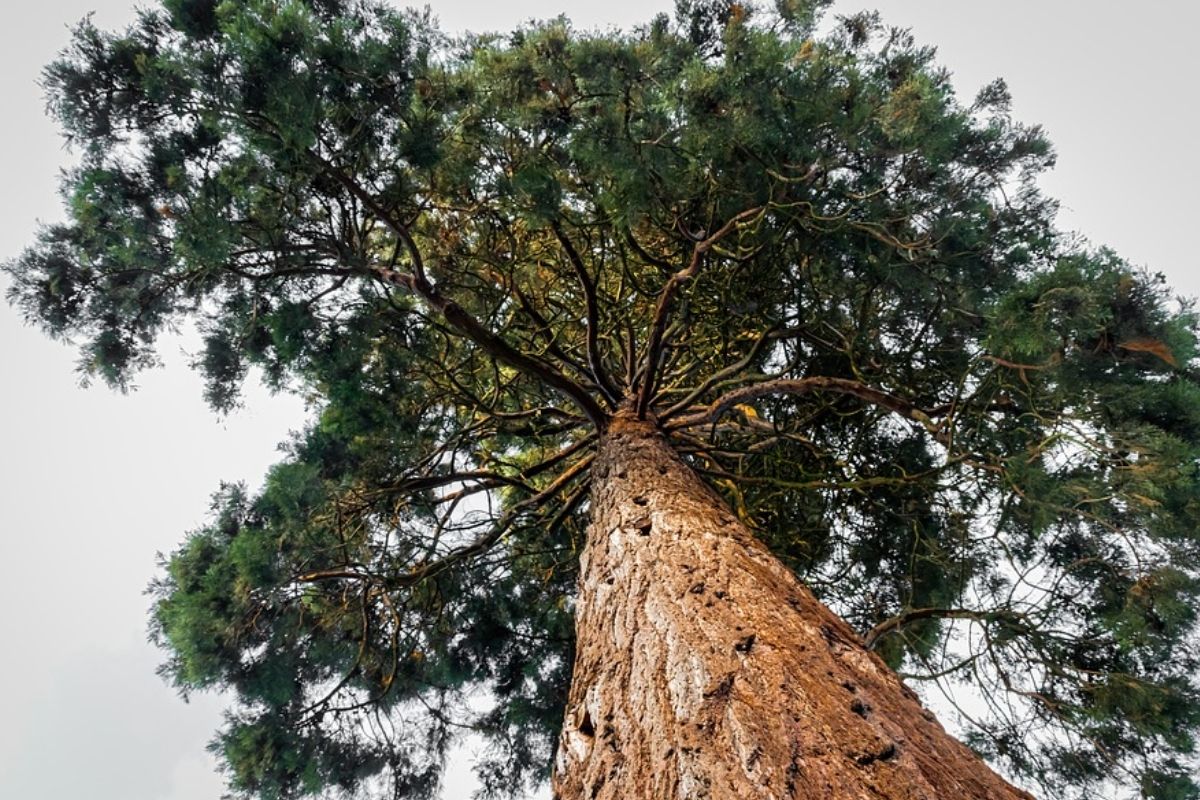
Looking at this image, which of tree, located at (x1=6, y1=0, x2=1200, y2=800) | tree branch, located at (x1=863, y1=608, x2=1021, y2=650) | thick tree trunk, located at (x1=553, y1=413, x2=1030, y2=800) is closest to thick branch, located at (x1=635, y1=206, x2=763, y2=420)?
tree, located at (x1=6, y1=0, x2=1200, y2=800)

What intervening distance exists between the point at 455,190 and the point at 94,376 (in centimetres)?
224

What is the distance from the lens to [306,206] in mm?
3451

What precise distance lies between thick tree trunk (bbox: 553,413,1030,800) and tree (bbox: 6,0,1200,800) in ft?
0.06

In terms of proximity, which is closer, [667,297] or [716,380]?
[667,297]

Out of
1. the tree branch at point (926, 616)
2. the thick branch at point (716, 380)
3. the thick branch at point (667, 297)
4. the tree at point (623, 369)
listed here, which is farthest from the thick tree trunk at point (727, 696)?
the thick branch at point (716, 380)

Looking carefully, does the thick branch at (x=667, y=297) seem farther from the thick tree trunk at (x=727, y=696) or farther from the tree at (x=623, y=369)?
the thick tree trunk at (x=727, y=696)

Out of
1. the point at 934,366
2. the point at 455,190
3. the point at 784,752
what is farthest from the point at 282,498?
the point at 934,366

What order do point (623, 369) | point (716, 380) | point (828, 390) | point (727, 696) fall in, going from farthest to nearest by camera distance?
point (623, 369) < point (716, 380) < point (828, 390) < point (727, 696)

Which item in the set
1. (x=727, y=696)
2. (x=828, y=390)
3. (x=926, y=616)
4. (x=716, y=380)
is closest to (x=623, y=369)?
(x=716, y=380)

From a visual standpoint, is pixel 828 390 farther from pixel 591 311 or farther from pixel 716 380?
pixel 591 311

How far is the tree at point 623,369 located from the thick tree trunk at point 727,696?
2 centimetres

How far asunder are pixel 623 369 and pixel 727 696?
357cm

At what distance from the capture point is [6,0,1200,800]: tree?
2539mm

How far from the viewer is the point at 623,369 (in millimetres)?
4754
